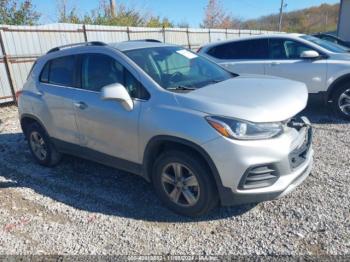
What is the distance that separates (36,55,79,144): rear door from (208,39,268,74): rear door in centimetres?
365

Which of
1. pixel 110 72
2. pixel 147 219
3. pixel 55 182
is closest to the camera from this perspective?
pixel 147 219

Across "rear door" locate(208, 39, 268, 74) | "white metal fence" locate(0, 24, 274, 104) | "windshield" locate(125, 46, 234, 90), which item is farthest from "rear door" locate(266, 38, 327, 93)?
"white metal fence" locate(0, 24, 274, 104)

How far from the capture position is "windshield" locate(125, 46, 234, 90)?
3328mm

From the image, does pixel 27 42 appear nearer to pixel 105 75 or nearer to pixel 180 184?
pixel 105 75

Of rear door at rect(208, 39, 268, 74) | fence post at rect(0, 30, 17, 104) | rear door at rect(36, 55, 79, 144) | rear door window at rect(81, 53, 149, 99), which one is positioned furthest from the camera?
fence post at rect(0, 30, 17, 104)

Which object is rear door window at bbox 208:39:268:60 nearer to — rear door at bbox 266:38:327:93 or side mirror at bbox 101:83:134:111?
rear door at bbox 266:38:327:93

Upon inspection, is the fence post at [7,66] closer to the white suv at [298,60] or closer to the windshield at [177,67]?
the white suv at [298,60]

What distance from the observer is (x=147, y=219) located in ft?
10.6

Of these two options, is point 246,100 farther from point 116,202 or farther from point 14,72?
point 14,72

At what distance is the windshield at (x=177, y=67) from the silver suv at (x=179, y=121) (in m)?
0.01

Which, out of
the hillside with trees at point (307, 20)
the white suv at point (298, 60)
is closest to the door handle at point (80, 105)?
the white suv at point (298, 60)

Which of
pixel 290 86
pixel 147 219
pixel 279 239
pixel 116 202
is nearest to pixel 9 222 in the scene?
pixel 116 202

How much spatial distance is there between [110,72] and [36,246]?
6.36 ft

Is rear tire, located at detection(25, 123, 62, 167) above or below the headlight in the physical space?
below
